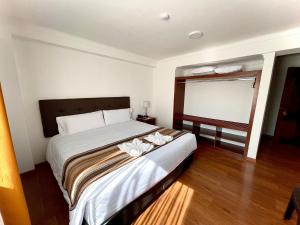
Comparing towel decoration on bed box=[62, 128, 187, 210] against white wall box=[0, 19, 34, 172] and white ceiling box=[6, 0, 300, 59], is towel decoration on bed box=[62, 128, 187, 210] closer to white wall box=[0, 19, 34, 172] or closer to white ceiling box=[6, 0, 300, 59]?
white wall box=[0, 19, 34, 172]

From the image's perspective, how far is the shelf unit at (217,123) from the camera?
260 centimetres

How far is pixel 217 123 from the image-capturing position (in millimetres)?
3078

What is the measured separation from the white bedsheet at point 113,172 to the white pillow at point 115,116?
0.38 meters

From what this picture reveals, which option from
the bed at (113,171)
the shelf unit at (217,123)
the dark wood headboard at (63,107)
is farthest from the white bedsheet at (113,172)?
the shelf unit at (217,123)

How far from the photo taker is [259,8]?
5.10ft

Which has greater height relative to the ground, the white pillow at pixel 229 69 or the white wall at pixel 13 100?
the white pillow at pixel 229 69

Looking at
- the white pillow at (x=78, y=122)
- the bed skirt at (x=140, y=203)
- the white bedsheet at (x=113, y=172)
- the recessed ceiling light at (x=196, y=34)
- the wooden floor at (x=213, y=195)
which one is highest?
the recessed ceiling light at (x=196, y=34)

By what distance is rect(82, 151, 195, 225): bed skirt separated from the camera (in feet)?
4.00

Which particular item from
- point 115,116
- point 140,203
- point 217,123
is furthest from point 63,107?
point 217,123

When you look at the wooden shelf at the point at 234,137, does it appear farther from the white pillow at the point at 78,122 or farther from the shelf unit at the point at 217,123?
the white pillow at the point at 78,122

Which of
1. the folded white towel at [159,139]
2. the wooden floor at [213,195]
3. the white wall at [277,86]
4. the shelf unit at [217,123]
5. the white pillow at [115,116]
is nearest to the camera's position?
the wooden floor at [213,195]

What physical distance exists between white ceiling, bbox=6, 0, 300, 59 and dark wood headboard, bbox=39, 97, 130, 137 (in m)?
1.19

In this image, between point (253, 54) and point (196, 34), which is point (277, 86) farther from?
point (196, 34)

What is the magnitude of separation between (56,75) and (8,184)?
201 centimetres
